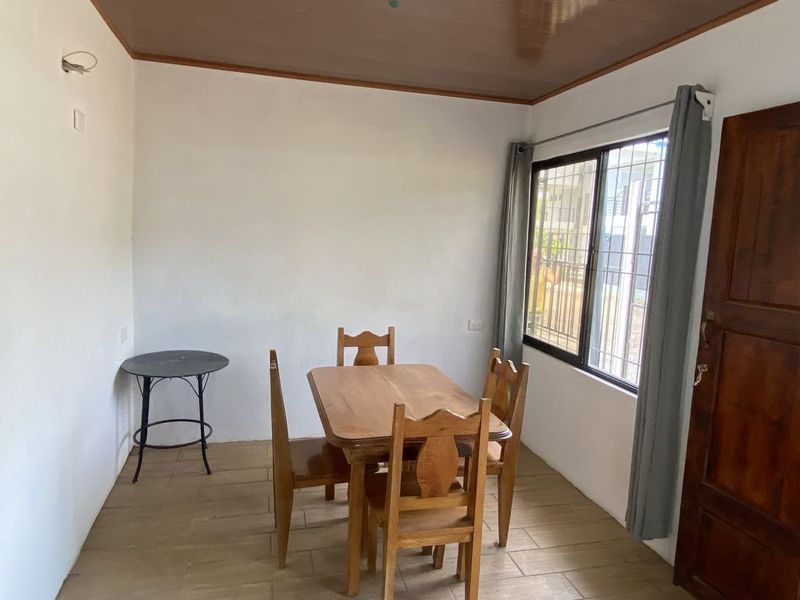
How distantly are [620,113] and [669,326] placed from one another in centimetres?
130

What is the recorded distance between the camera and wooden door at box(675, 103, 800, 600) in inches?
76.4

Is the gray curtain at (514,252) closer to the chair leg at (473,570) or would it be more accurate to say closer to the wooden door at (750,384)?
the wooden door at (750,384)

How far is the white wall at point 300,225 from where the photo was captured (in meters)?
3.50

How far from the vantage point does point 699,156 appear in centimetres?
238

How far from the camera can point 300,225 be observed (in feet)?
12.2

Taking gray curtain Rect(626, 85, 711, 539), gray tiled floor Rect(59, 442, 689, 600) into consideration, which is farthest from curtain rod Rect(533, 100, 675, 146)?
gray tiled floor Rect(59, 442, 689, 600)

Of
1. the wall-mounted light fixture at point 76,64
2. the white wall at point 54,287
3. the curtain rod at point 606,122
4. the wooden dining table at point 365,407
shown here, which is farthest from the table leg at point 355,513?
the curtain rod at point 606,122

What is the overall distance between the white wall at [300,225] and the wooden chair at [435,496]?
1.90m

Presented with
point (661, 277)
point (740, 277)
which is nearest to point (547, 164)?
point (661, 277)

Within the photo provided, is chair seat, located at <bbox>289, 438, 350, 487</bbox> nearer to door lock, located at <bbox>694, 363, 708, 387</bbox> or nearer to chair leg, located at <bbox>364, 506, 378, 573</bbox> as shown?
chair leg, located at <bbox>364, 506, 378, 573</bbox>

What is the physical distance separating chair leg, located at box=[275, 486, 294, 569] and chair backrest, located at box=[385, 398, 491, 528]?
567 millimetres

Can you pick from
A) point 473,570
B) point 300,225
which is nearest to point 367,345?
point 300,225

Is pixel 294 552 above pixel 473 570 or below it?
below

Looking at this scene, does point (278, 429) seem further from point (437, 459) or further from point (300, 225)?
point (300, 225)
